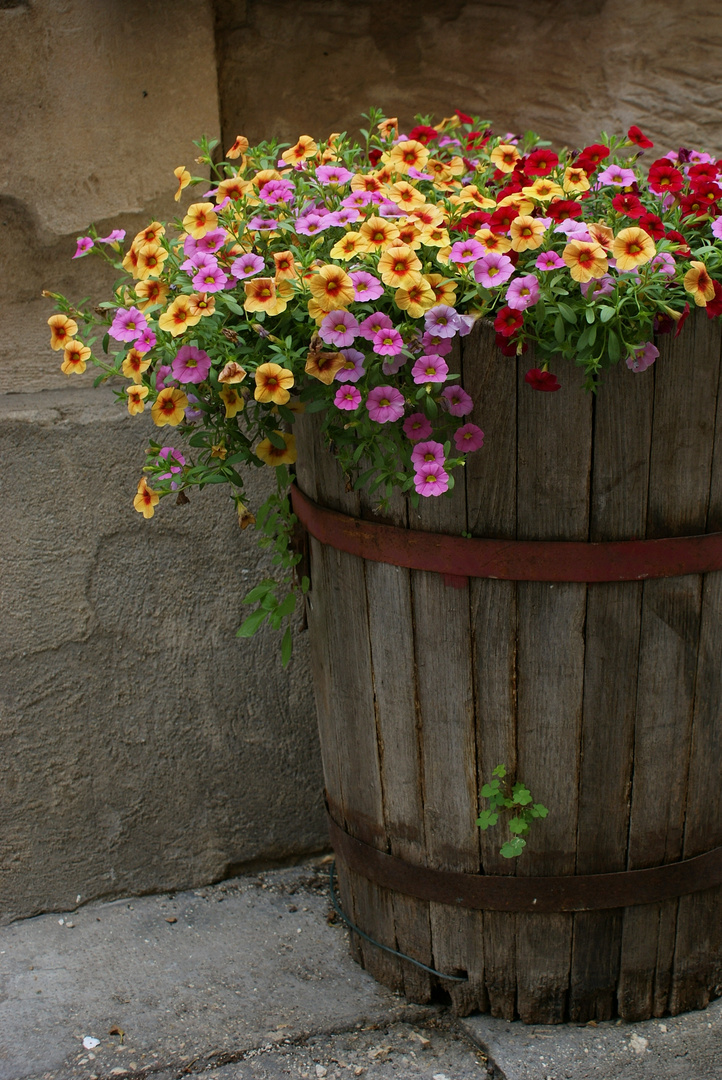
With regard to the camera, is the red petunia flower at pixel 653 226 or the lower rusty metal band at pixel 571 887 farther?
the lower rusty metal band at pixel 571 887

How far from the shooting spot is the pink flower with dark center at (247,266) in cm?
130

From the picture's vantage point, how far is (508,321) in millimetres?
1208

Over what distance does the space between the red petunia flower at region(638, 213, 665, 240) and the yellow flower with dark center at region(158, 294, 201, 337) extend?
0.62 metres

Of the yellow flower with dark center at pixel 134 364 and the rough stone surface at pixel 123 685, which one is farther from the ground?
the yellow flower with dark center at pixel 134 364

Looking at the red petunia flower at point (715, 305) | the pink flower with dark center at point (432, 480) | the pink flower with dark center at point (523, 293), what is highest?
the pink flower with dark center at point (523, 293)

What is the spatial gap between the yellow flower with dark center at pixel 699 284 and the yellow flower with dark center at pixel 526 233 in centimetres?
20

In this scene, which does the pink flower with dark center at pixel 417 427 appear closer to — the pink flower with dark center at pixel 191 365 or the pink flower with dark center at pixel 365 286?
the pink flower with dark center at pixel 365 286

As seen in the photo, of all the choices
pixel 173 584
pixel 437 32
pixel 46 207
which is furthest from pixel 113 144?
pixel 173 584

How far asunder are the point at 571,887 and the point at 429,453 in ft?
2.46

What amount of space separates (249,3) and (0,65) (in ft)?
1.66

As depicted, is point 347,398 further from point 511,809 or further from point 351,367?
point 511,809

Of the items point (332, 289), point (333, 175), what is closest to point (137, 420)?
point (333, 175)

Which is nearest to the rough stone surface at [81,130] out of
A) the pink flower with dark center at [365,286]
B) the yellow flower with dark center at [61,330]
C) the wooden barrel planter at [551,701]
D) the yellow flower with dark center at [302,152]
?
the yellow flower with dark center at [302,152]

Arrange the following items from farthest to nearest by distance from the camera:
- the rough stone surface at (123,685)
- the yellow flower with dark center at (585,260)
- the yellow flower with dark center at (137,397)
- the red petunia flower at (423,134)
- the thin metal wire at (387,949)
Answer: the rough stone surface at (123,685) < the red petunia flower at (423,134) < the thin metal wire at (387,949) < the yellow flower with dark center at (137,397) < the yellow flower with dark center at (585,260)
